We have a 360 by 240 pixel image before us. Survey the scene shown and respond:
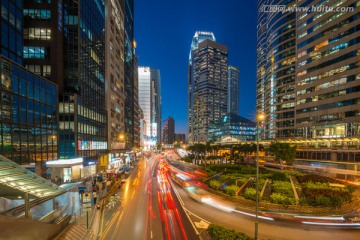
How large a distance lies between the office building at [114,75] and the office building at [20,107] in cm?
2891

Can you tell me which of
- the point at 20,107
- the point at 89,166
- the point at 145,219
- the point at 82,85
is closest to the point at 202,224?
the point at 145,219

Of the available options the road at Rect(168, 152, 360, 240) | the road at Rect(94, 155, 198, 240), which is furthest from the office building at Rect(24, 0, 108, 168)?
the road at Rect(168, 152, 360, 240)

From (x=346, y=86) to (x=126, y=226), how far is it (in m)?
72.0

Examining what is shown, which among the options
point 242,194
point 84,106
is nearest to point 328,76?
point 242,194

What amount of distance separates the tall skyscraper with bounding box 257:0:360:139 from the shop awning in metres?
74.8

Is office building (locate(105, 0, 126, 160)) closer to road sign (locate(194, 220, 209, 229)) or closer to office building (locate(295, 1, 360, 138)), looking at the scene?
road sign (locate(194, 220, 209, 229))

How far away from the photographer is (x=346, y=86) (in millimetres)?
60719

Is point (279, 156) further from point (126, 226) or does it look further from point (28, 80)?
point (28, 80)

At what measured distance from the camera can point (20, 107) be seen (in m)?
28.6

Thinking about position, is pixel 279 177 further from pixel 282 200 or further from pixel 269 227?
pixel 269 227

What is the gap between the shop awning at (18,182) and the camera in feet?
33.6

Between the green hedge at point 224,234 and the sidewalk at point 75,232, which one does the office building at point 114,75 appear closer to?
the sidewalk at point 75,232

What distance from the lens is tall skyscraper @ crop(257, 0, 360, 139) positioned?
197 ft

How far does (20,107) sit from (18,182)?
23.0 m
